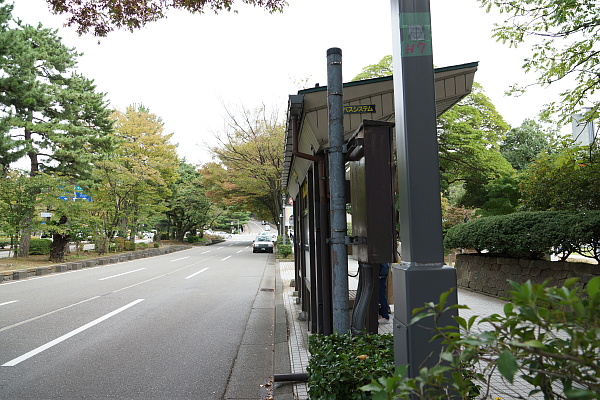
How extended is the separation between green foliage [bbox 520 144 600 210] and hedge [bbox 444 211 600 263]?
1.07 m

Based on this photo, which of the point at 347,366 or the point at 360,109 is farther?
the point at 360,109

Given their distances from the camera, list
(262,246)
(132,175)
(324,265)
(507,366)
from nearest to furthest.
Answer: (507,366) → (324,265) → (132,175) → (262,246)

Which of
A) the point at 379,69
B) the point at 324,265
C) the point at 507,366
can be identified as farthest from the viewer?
the point at 379,69

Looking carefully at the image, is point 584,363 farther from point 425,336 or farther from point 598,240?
point 598,240

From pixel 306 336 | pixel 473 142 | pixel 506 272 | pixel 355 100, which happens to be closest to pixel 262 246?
pixel 473 142

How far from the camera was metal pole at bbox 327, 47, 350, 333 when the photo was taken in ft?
11.4

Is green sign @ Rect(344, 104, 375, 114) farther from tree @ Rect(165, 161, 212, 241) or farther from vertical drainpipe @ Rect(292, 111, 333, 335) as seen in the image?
tree @ Rect(165, 161, 212, 241)

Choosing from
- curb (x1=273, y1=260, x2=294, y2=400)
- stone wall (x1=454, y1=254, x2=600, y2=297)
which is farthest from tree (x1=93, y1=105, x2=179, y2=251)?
stone wall (x1=454, y1=254, x2=600, y2=297)

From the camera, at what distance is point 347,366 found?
2561 mm

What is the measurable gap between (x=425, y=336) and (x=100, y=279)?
1519 centimetres

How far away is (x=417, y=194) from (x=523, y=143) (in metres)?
36.7

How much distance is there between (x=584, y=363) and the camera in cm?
104

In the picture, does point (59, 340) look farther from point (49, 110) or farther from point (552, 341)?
point (49, 110)

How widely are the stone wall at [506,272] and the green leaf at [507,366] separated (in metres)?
6.55
